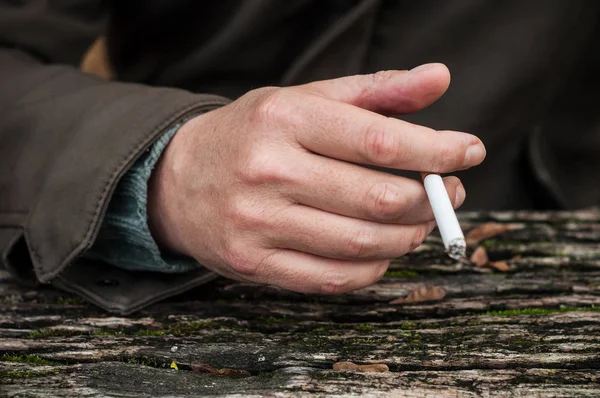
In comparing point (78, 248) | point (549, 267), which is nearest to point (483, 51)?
point (549, 267)

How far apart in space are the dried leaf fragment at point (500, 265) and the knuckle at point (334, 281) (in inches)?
15.9

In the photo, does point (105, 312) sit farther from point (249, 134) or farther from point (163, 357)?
point (249, 134)

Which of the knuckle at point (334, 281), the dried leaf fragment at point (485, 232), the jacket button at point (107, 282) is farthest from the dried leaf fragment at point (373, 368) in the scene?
the dried leaf fragment at point (485, 232)

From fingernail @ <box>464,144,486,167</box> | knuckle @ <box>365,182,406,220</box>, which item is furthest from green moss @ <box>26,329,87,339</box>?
fingernail @ <box>464,144,486,167</box>

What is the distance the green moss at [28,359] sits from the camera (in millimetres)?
862

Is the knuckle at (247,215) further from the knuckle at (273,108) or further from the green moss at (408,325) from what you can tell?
the green moss at (408,325)

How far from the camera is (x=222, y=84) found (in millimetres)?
1647

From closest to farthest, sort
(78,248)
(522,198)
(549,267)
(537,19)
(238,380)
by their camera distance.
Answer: (238,380), (78,248), (549,267), (537,19), (522,198)

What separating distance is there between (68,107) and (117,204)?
190mm

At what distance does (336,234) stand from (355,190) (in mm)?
66

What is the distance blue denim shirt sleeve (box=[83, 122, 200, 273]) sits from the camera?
1.04 metres

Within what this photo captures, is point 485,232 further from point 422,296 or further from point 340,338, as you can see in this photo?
point 340,338

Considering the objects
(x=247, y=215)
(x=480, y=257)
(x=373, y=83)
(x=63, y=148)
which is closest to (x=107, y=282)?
(x=63, y=148)

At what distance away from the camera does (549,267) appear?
3.99ft
